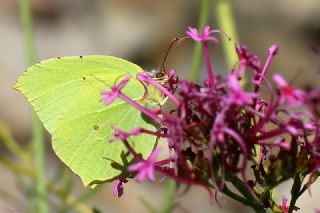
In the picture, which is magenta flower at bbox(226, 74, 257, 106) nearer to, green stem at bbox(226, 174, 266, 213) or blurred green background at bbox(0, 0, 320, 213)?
green stem at bbox(226, 174, 266, 213)

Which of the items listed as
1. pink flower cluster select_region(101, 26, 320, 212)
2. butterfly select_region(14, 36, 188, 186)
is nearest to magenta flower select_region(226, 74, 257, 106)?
pink flower cluster select_region(101, 26, 320, 212)

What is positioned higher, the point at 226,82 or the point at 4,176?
the point at 226,82

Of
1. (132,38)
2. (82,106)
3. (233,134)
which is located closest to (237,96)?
(233,134)

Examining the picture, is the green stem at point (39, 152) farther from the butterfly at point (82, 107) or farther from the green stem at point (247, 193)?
the green stem at point (247, 193)

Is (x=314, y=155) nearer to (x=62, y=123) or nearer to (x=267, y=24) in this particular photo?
(x=62, y=123)

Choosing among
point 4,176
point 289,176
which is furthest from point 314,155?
point 4,176

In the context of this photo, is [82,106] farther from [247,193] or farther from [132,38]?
[132,38]
